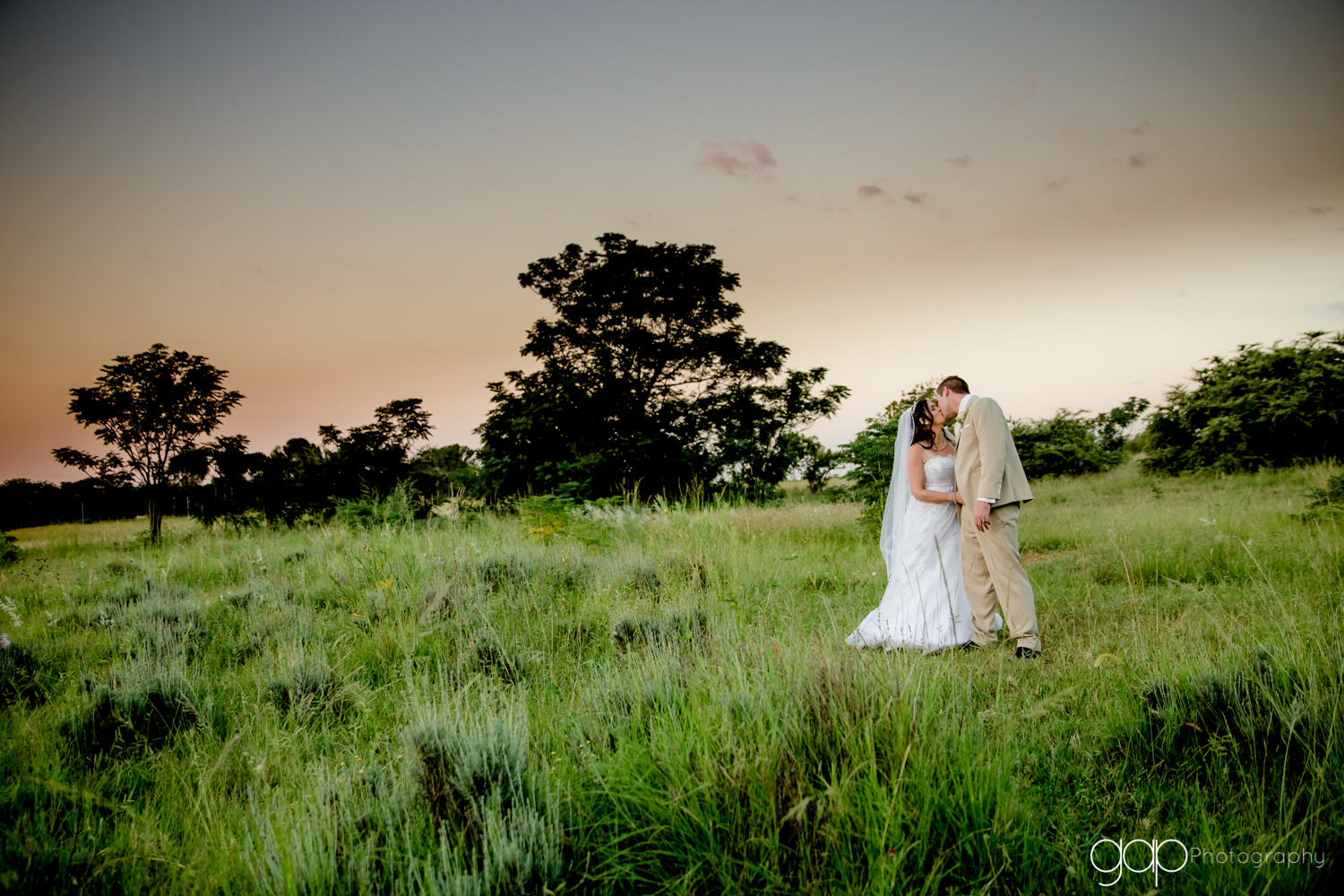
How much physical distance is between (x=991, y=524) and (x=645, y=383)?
61.6 feet

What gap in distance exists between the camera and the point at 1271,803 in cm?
223

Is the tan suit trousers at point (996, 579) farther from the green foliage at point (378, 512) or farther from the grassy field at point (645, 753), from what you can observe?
the green foliage at point (378, 512)

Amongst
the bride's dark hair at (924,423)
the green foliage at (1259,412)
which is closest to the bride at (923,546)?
the bride's dark hair at (924,423)

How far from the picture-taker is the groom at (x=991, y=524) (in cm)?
436

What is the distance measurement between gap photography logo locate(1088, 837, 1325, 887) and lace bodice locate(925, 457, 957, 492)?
11.3 ft

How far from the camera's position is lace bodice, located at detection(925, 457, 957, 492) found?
17.2 feet

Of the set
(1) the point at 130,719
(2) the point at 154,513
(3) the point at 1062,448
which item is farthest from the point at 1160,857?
(3) the point at 1062,448

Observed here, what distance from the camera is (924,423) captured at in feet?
17.7

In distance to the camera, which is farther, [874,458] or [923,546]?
[874,458]

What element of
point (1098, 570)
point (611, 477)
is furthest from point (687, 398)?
point (1098, 570)

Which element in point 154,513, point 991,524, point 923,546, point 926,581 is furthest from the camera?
point 154,513

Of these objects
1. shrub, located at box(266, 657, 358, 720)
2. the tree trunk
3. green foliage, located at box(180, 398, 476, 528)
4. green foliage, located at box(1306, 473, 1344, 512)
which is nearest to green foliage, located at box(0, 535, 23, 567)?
the tree trunk

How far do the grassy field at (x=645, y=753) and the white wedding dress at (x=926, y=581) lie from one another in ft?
1.79

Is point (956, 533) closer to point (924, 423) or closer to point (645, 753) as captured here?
point (924, 423)
